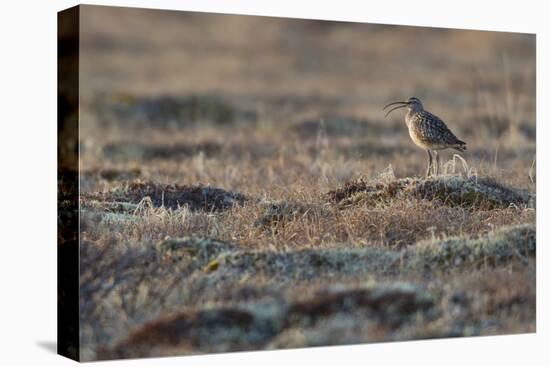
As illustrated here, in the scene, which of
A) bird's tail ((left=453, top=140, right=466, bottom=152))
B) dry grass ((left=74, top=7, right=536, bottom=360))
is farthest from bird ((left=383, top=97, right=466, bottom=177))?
dry grass ((left=74, top=7, right=536, bottom=360))

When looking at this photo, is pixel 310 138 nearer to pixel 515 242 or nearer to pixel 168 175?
pixel 168 175

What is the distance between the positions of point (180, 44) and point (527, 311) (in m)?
12.2

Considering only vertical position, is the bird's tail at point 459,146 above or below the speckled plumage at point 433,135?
below

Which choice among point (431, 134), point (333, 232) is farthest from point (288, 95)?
point (333, 232)

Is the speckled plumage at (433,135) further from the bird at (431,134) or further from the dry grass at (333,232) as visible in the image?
the dry grass at (333,232)

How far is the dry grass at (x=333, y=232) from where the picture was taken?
12055 mm

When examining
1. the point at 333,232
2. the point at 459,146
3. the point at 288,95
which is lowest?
the point at 333,232

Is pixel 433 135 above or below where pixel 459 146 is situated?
above

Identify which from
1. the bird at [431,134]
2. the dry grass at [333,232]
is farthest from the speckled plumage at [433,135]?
the dry grass at [333,232]

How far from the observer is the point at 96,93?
71.4 feet

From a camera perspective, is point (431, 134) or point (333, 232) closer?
point (333, 232)

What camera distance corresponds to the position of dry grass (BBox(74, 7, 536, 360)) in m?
12.1

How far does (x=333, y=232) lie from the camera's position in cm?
1305

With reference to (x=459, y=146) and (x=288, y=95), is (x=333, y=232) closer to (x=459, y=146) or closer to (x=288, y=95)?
(x=459, y=146)
